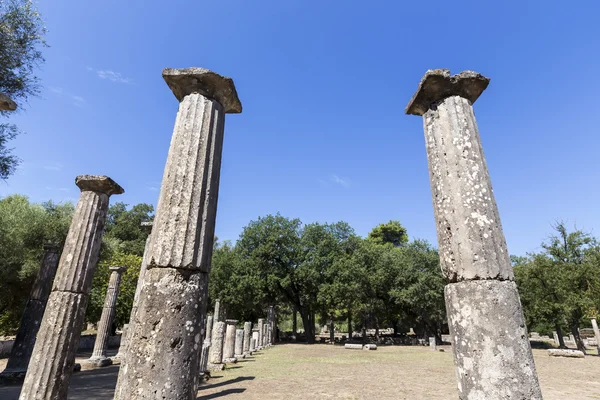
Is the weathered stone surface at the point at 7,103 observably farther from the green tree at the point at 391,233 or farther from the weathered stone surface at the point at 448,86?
the green tree at the point at 391,233

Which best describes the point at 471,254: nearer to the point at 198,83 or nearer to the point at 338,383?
the point at 198,83

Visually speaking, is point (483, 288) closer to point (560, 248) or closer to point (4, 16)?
point (4, 16)

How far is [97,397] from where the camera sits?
28.4ft

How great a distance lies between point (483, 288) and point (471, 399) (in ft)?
3.64

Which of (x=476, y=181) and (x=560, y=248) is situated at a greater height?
(x=560, y=248)

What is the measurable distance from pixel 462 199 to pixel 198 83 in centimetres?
399

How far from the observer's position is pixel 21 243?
1805cm

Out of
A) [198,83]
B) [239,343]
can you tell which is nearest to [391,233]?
[239,343]

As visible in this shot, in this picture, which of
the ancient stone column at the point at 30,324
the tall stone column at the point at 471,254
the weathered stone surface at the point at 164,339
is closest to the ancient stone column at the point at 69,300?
the weathered stone surface at the point at 164,339

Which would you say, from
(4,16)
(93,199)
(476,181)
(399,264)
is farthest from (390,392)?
(399,264)

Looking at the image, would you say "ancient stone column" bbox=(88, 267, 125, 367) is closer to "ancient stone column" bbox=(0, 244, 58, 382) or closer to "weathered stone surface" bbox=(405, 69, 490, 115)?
"ancient stone column" bbox=(0, 244, 58, 382)

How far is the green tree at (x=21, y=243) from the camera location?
17.4 meters

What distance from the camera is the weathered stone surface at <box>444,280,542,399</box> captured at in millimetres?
3180

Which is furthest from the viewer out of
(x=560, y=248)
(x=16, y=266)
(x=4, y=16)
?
(x=560, y=248)
